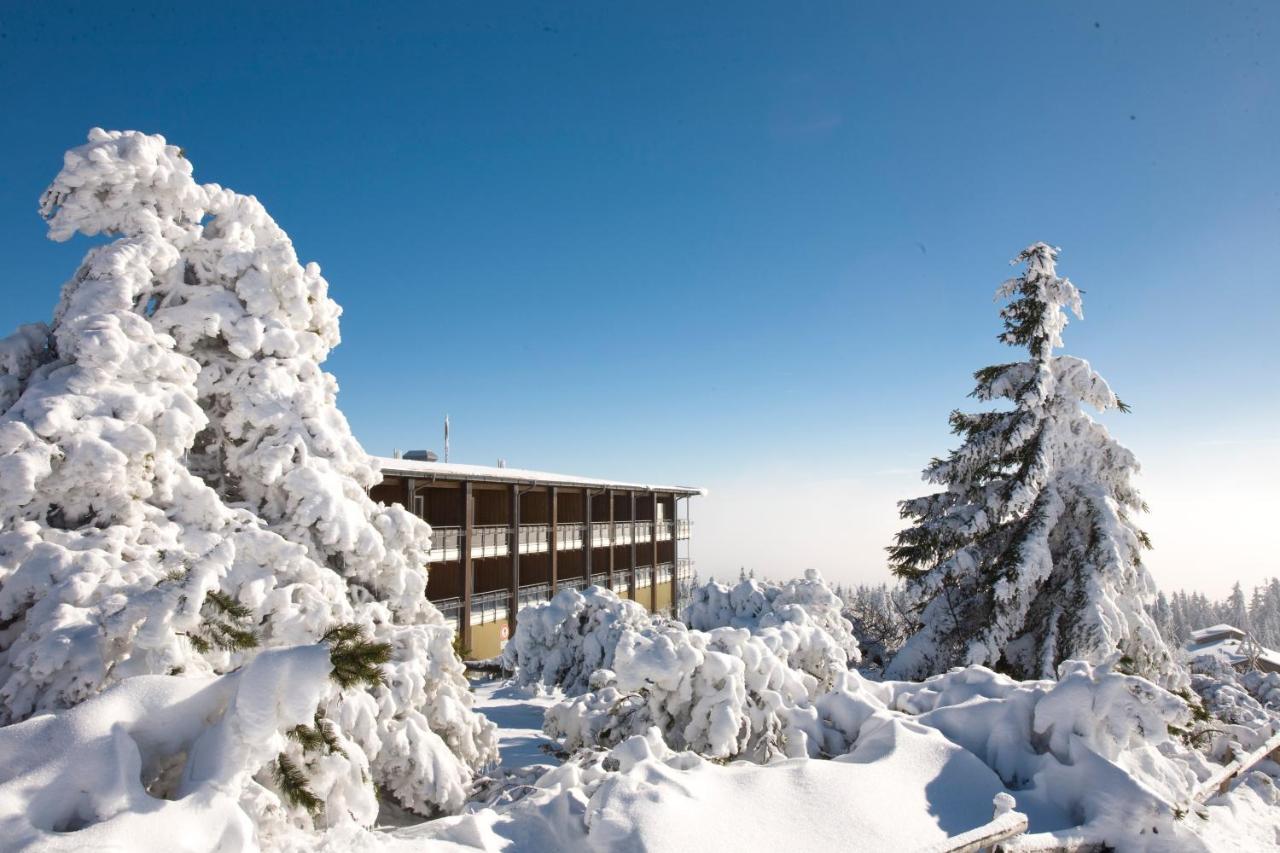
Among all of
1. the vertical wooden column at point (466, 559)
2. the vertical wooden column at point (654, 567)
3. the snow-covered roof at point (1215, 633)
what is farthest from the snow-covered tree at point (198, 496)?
the snow-covered roof at point (1215, 633)

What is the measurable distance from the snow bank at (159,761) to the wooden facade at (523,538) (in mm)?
13102

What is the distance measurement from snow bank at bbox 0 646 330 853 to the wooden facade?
13102mm

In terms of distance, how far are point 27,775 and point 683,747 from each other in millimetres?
4940

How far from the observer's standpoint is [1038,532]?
11.5 metres

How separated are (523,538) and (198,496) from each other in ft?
66.7

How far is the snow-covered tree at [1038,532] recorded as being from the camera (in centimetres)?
1091

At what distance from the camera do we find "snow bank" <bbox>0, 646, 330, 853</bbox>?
272cm

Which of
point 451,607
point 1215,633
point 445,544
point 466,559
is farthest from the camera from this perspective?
point 1215,633

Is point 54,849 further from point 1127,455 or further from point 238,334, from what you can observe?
point 1127,455

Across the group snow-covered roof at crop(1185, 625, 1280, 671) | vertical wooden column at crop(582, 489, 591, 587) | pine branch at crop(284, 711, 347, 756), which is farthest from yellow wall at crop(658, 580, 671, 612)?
pine branch at crop(284, 711, 347, 756)

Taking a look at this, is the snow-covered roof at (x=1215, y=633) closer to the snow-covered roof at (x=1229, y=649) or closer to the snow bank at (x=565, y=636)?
the snow-covered roof at (x=1229, y=649)

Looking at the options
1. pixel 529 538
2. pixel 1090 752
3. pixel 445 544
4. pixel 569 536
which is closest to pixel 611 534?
pixel 569 536

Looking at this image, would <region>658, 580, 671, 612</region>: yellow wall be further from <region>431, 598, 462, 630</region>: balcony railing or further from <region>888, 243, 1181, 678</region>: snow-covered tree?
<region>888, 243, 1181, 678</region>: snow-covered tree

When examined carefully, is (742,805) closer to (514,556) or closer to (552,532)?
(514,556)
